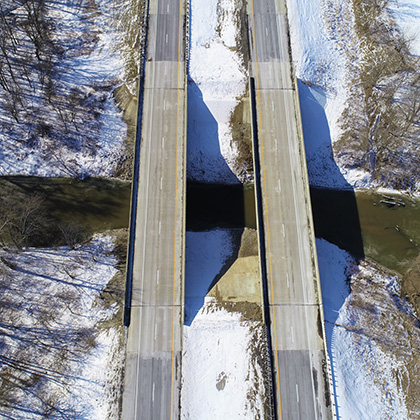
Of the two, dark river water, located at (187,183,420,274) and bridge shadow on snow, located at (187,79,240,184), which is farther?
bridge shadow on snow, located at (187,79,240,184)

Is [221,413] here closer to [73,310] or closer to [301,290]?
[301,290]

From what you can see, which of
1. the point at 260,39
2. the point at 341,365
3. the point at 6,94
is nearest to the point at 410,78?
the point at 260,39

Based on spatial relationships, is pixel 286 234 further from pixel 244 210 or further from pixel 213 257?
pixel 213 257

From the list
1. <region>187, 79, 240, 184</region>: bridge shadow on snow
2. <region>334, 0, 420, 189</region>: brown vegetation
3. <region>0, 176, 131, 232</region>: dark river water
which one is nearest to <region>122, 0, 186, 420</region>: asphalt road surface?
<region>187, 79, 240, 184</region>: bridge shadow on snow

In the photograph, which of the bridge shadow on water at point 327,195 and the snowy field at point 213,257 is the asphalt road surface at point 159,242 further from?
the bridge shadow on water at point 327,195

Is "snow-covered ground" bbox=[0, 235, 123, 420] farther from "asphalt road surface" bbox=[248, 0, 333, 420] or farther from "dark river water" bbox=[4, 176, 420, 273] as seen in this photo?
"asphalt road surface" bbox=[248, 0, 333, 420]

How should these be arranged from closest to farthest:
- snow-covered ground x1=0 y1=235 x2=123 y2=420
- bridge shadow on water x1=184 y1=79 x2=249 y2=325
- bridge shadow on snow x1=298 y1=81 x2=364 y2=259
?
1. snow-covered ground x1=0 y1=235 x2=123 y2=420
2. bridge shadow on water x1=184 y1=79 x2=249 y2=325
3. bridge shadow on snow x1=298 y1=81 x2=364 y2=259

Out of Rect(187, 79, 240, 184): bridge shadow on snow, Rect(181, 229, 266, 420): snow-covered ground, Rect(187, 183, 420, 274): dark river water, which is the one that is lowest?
Rect(181, 229, 266, 420): snow-covered ground

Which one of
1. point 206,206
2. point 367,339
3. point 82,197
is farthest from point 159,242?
point 367,339
